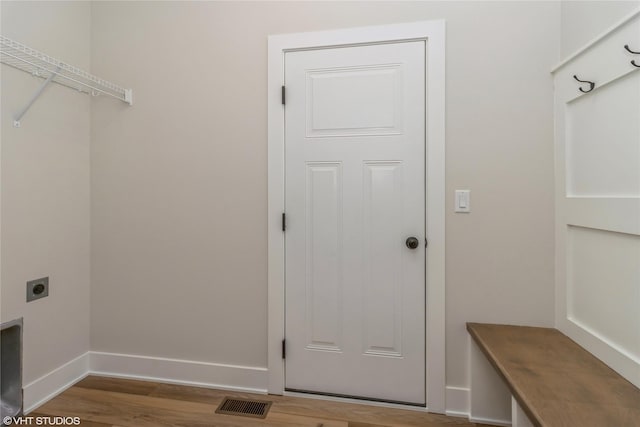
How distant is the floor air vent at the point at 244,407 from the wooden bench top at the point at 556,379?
3.90 feet

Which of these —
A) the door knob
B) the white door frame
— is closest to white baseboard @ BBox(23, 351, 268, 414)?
the white door frame

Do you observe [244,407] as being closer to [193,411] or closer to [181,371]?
[193,411]

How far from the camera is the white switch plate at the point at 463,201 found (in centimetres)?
165

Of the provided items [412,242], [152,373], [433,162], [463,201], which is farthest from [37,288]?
[463,201]

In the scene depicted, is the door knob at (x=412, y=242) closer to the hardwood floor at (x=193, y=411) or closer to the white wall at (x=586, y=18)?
the hardwood floor at (x=193, y=411)

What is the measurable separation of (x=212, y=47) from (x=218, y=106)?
1.20 feet

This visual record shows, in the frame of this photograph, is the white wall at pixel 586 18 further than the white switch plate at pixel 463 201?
No

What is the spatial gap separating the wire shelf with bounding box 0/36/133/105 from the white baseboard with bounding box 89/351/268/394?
167 cm

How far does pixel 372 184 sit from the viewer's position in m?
1.73

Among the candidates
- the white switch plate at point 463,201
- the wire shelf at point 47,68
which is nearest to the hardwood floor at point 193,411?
the white switch plate at point 463,201

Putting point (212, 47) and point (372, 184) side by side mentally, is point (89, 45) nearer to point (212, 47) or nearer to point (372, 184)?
point (212, 47)

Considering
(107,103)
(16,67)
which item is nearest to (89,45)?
(107,103)

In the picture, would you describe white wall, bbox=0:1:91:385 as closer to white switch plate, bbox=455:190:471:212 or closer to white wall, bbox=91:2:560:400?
white wall, bbox=91:2:560:400

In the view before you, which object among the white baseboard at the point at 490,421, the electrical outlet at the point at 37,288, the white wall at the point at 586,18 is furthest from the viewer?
the electrical outlet at the point at 37,288
